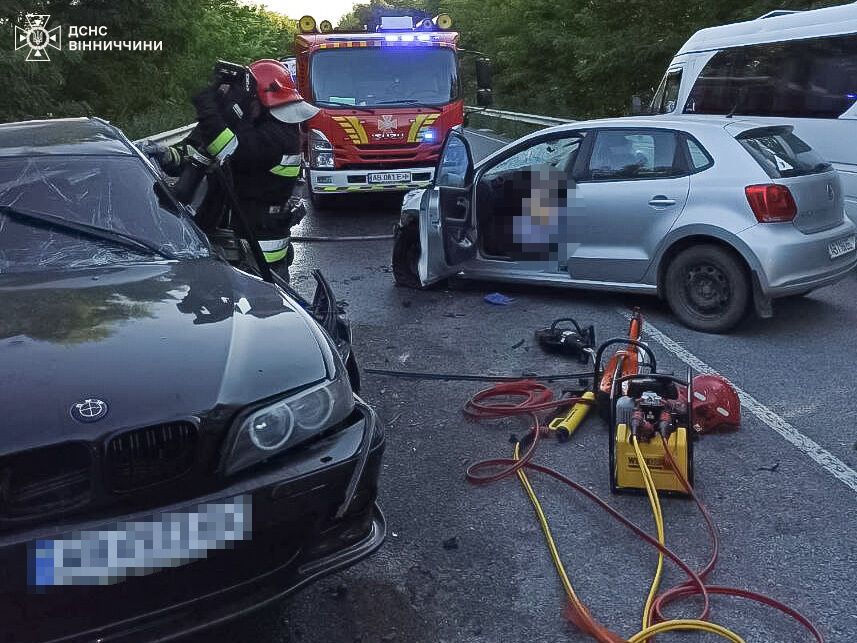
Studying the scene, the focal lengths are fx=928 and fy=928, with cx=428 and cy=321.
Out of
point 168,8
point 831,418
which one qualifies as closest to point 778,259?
point 831,418

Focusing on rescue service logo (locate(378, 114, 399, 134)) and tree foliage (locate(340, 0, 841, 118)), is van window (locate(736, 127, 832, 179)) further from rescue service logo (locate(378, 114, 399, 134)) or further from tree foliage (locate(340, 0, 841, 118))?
tree foliage (locate(340, 0, 841, 118))

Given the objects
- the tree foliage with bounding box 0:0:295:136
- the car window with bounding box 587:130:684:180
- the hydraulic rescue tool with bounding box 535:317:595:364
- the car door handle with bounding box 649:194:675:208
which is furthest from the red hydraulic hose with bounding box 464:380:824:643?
the tree foliage with bounding box 0:0:295:136

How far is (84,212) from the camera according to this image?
4.32 m

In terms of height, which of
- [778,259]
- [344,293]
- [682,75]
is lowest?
[344,293]

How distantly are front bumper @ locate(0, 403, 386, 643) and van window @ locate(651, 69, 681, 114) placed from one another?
10038mm

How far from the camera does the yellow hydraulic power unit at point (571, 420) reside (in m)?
4.86

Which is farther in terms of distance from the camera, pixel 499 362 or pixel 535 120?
pixel 535 120

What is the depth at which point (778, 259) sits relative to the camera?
643 centimetres

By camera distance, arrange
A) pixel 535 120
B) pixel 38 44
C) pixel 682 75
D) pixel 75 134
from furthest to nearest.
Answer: pixel 535 120 → pixel 38 44 → pixel 682 75 → pixel 75 134

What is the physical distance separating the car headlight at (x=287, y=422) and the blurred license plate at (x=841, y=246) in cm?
485

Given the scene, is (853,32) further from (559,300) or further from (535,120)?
(535,120)

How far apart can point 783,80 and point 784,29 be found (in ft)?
1.87

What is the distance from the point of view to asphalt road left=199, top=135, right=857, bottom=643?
10.8 ft

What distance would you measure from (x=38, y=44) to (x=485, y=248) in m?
14.9
